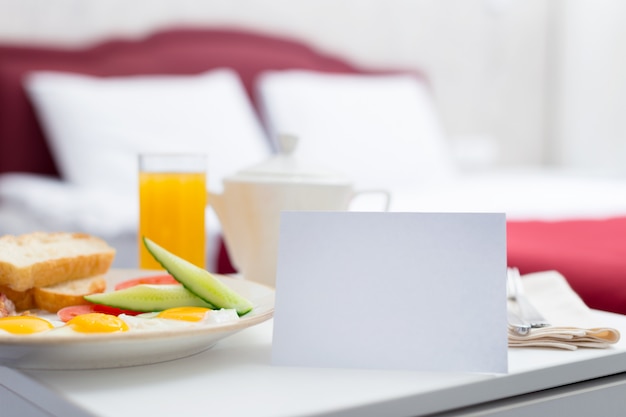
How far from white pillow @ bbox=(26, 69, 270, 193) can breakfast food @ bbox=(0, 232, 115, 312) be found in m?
1.21

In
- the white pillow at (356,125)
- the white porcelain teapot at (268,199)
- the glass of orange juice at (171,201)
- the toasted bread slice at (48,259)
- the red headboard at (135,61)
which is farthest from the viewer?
the white pillow at (356,125)

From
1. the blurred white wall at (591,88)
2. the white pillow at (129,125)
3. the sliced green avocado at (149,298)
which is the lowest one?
the sliced green avocado at (149,298)

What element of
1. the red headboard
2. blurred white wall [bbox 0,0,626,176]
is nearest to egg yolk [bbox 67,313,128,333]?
the red headboard

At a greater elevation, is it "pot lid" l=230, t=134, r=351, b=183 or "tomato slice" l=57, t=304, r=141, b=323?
"pot lid" l=230, t=134, r=351, b=183

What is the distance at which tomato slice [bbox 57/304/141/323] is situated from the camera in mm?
812

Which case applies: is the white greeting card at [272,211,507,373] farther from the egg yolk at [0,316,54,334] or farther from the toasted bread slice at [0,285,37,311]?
the toasted bread slice at [0,285,37,311]

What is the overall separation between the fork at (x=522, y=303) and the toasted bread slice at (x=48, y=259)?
0.50 metres

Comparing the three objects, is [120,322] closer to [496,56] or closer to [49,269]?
[49,269]

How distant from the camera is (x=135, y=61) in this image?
2.74 metres

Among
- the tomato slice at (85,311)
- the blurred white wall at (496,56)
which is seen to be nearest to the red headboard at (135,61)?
the blurred white wall at (496,56)

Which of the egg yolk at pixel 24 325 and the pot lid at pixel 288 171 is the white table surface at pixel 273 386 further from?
the pot lid at pixel 288 171

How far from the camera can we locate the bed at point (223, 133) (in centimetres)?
197

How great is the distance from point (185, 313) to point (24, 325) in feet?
0.49

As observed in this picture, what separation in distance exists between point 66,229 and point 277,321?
1.27 m
